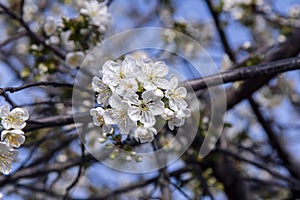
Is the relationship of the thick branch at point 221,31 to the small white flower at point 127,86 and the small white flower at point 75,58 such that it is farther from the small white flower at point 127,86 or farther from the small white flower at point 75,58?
the small white flower at point 127,86

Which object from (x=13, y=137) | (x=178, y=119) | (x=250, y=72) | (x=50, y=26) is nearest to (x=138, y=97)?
(x=178, y=119)

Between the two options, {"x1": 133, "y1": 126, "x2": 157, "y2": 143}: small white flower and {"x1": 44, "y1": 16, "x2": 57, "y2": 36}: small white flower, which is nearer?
{"x1": 133, "y1": 126, "x2": 157, "y2": 143}: small white flower

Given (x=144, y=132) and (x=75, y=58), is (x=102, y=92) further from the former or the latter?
(x=75, y=58)

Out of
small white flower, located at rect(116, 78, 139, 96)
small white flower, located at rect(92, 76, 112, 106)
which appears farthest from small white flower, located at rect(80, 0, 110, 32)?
small white flower, located at rect(116, 78, 139, 96)

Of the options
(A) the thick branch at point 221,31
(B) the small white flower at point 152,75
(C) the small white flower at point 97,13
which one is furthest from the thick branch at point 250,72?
(A) the thick branch at point 221,31

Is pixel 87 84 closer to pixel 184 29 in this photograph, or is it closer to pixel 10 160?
pixel 10 160

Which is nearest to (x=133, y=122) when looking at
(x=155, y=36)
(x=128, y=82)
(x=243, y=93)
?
(x=128, y=82)

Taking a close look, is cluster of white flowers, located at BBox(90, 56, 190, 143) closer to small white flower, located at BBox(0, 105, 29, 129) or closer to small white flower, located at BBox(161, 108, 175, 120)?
small white flower, located at BBox(161, 108, 175, 120)
